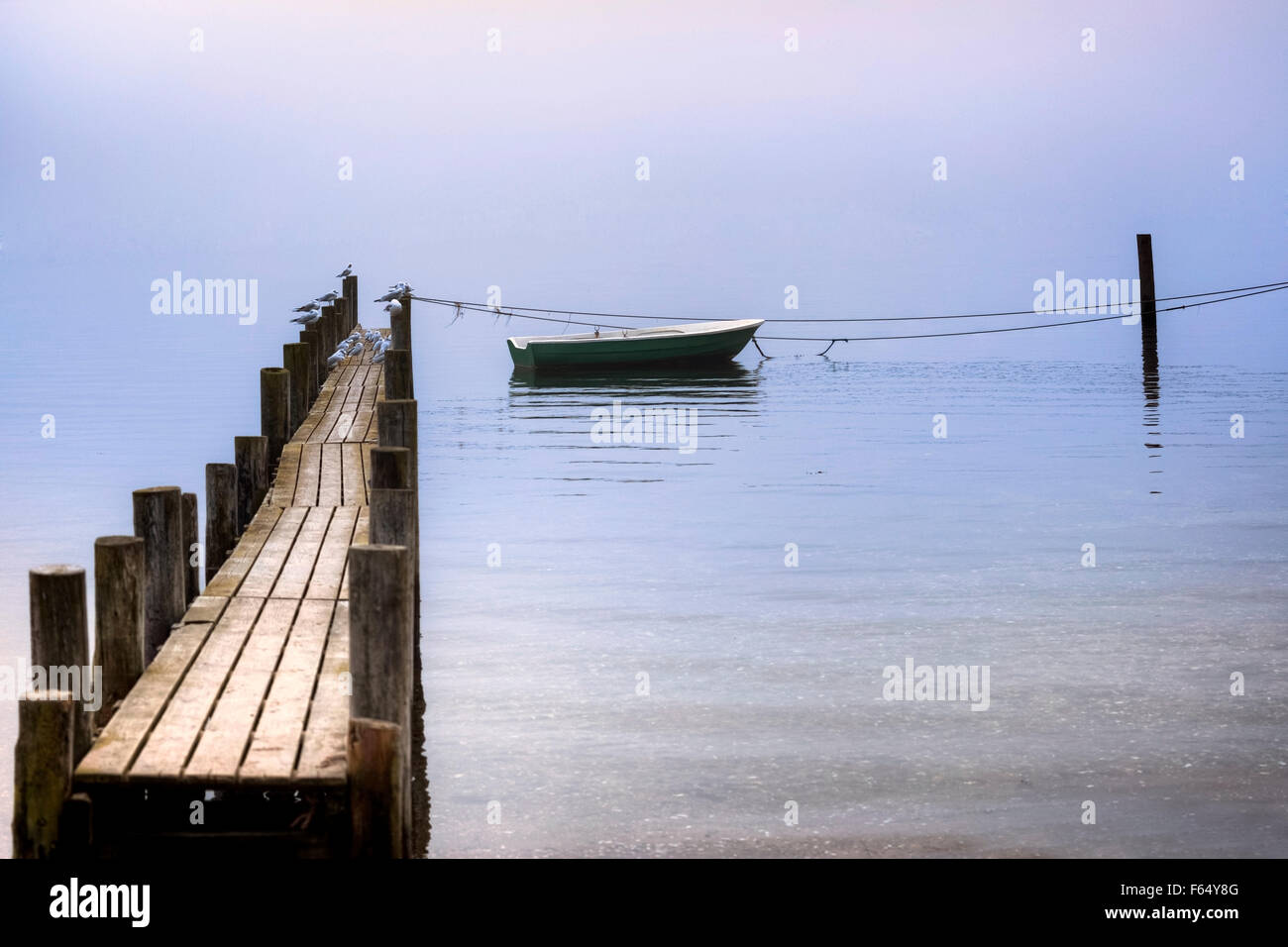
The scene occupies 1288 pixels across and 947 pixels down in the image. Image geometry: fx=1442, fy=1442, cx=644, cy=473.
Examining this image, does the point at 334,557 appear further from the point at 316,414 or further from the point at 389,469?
the point at 316,414

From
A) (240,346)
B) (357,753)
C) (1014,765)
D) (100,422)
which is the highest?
(240,346)

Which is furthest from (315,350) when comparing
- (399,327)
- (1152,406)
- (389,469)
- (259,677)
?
(1152,406)

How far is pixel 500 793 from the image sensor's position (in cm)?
940

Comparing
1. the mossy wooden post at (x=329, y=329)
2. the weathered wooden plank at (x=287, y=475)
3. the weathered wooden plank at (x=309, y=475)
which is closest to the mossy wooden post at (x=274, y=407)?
the weathered wooden plank at (x=287, y=475)

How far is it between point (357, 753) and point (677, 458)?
24.0m

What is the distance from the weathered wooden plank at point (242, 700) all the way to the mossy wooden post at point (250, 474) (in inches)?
119

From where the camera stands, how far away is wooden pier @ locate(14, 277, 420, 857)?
18.2ft

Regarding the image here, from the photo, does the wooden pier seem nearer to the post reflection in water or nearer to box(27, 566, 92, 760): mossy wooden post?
box(27, 566, 92, 760): mossy wooden post

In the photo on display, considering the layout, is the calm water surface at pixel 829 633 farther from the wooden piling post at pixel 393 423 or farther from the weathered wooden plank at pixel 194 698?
the wooden piling post at pixel 393 423

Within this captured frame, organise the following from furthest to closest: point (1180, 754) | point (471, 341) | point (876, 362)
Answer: point (471, 341) < point (876, 362) < point (1180, 754)

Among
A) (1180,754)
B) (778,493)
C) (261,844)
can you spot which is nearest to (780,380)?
(778,493)

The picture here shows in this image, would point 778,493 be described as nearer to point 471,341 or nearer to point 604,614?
point 604,614

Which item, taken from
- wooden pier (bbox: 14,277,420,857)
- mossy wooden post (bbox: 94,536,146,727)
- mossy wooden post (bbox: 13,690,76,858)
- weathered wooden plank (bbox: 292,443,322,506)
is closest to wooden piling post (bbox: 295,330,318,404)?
weathered wooden plank (bbox: 292,443,322,506)

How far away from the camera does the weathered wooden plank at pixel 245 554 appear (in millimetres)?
8519
